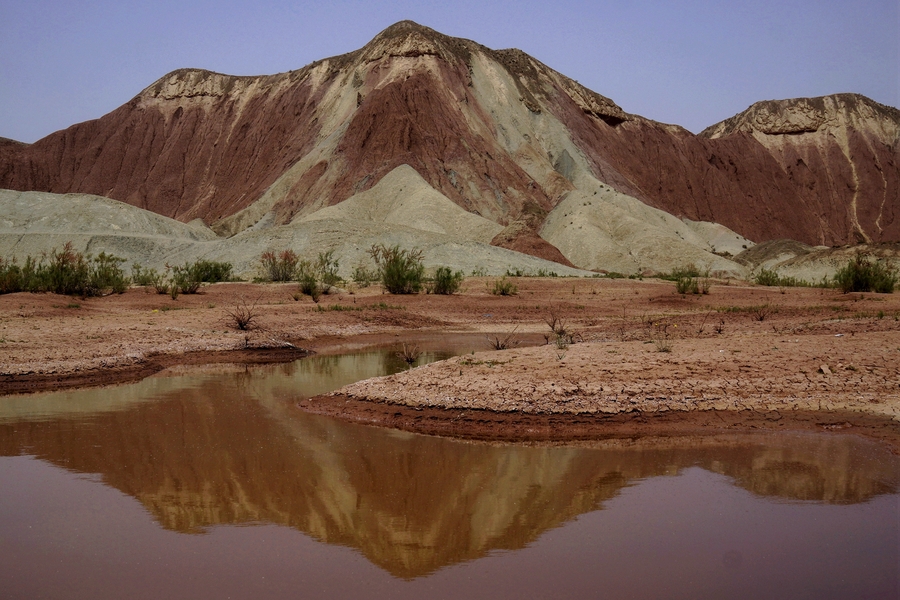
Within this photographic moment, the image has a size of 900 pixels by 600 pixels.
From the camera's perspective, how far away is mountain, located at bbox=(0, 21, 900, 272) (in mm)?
62062

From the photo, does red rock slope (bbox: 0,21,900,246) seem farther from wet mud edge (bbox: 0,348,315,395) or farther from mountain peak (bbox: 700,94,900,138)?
wet mud edge (bbox: 0,348,315,395)

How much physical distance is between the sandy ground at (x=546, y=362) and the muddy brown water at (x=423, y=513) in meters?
0.64

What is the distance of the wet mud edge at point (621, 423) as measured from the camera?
418 inches

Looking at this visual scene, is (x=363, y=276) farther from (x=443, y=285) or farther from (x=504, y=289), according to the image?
(x=504, y=289)

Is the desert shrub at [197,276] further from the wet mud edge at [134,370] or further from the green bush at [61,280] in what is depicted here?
the wet mud edge at [134,370]

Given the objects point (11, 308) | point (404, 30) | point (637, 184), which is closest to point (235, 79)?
point (404, 30)

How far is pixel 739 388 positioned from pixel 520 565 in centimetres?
625

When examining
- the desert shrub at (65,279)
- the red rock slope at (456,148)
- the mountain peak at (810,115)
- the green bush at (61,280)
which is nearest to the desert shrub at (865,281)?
the red rock slope at (456,148)

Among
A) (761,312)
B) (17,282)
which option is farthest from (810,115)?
(17,282)

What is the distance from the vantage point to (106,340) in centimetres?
1714

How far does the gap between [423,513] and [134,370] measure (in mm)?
9612

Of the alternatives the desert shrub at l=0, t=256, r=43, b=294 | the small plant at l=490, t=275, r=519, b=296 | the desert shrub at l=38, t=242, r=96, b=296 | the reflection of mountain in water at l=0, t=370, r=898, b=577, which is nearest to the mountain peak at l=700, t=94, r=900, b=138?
the small plant at l=490, t=275, r=519, b=296

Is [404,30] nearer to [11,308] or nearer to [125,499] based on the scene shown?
[11,308]

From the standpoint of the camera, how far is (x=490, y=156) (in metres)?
65.8
